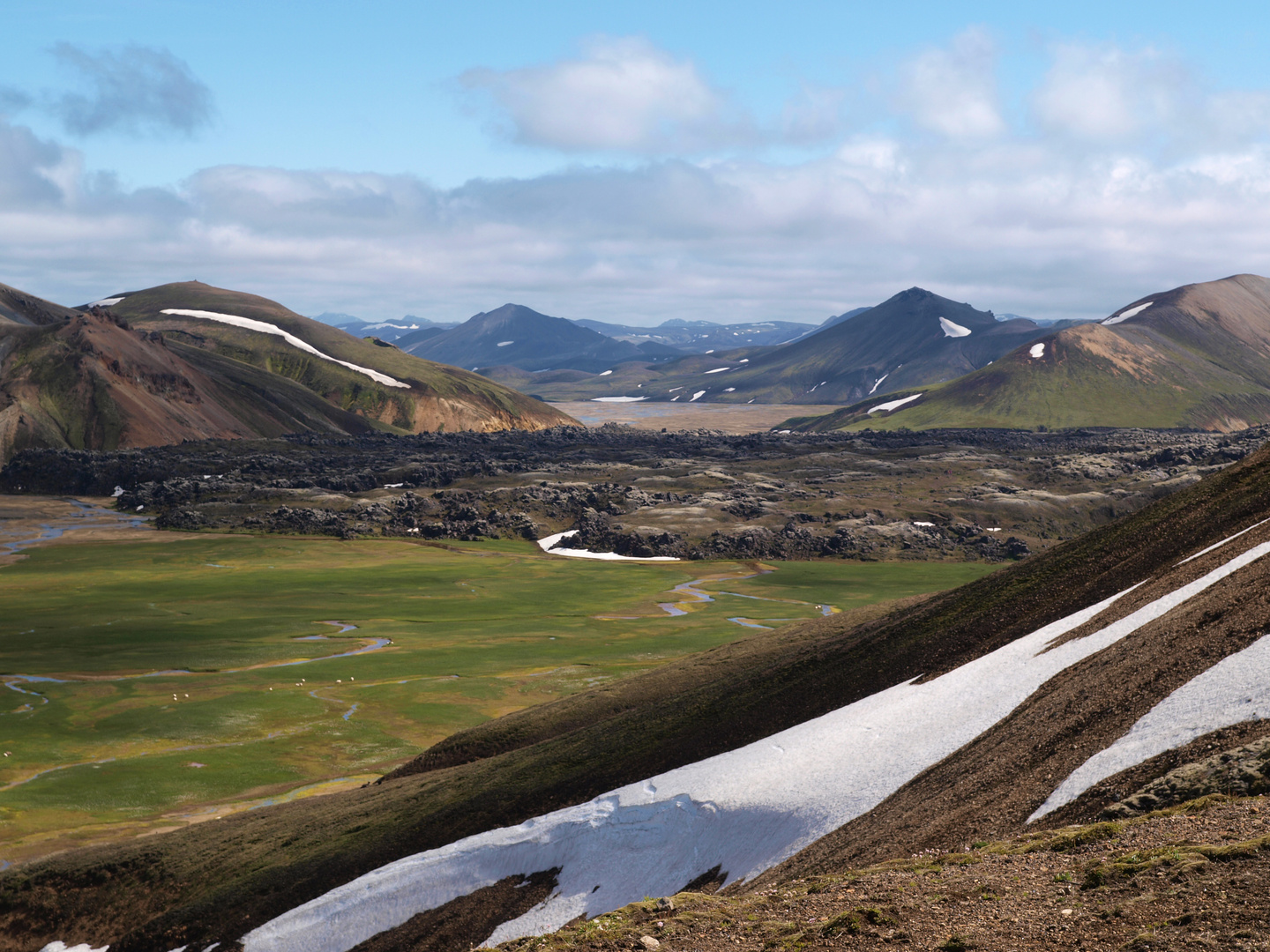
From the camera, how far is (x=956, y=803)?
2844cm

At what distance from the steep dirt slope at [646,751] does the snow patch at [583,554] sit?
11764 cm

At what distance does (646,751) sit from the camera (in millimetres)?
46656

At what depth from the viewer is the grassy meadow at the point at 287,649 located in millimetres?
65562

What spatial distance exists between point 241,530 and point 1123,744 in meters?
187

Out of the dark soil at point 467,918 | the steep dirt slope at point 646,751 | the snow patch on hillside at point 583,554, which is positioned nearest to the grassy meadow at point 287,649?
the snow patch on hillside at point 583,554


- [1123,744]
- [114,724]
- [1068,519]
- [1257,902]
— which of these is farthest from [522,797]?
[1068,519]

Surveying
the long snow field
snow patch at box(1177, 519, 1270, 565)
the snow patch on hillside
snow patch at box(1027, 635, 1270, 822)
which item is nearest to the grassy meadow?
the snow patch on hillside

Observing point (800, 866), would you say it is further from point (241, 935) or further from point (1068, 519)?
point (1068, 519)

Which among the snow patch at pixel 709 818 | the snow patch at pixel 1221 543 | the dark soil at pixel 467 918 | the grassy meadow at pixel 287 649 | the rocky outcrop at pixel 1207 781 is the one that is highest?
the snow patch at pixel 1221 543

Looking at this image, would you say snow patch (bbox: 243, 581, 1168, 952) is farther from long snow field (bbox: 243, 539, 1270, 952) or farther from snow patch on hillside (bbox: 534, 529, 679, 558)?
snow patch on hillside (bbox: 534, 529, 679, 558)

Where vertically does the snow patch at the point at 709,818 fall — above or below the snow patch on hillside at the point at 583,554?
above

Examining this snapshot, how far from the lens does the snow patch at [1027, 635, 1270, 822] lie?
81.5 feet

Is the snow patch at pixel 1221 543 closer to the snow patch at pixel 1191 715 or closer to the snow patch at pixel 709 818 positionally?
the snow patch at pixel 709 818

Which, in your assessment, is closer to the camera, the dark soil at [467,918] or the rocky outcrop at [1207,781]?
the rocky outcrop at [1207,781]
